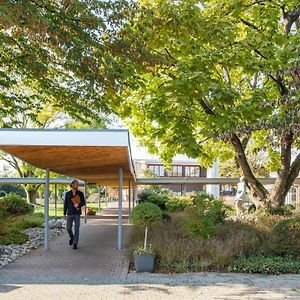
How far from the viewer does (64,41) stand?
34.8 ft

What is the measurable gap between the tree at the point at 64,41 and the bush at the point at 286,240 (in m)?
5.58

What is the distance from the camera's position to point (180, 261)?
10.2 m

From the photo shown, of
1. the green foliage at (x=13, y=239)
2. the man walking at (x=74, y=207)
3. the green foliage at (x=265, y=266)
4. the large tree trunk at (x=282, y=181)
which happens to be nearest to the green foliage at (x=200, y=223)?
the green foliage at (x=265, y=266)

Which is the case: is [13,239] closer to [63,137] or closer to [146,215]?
[146,215]

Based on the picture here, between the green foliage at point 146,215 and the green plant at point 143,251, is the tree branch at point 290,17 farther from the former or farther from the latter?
Result: the green plant at point 143,251

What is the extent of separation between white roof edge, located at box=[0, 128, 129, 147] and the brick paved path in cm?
256

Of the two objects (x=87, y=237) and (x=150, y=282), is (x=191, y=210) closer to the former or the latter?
(x=150, y=282)

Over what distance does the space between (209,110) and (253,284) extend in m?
8.37

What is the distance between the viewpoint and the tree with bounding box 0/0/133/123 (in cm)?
962

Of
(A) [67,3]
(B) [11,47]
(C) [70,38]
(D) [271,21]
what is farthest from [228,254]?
(B) [11,47]

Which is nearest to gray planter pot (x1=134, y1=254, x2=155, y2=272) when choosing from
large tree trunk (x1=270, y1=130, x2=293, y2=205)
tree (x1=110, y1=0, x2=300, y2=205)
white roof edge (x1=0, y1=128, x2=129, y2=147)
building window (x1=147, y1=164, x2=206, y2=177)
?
white roof edge (x1=0, y1=128, x2=129, y2=147)

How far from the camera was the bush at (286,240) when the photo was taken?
1110cm

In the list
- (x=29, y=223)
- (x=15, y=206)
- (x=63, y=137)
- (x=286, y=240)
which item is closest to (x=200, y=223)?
(x=286, y=240)

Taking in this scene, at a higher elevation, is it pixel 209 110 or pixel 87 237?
pixel 209 110
